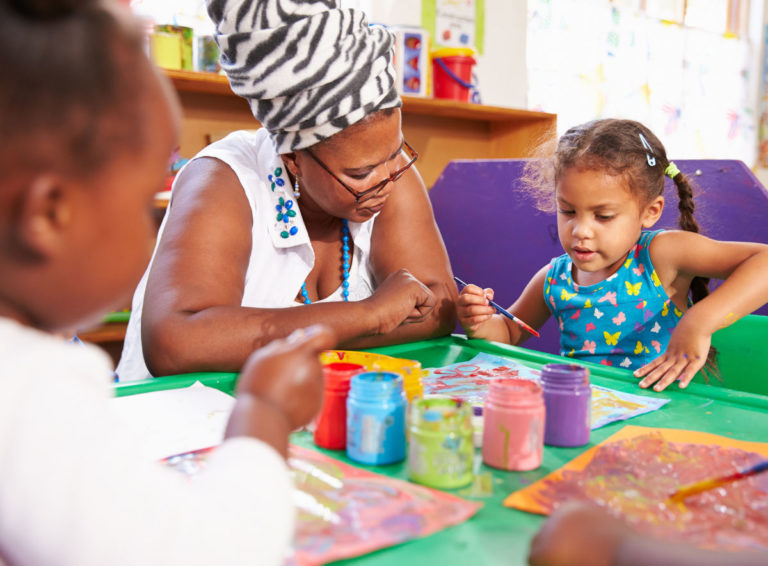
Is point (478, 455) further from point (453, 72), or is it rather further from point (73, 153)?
point (453, 72)

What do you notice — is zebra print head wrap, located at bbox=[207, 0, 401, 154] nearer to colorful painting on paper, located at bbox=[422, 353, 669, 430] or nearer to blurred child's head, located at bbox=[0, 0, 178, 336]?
colorful painting on paper, located at bbox=[422, 353, 669, 430]

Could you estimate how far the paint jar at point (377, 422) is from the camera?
→ 72 cm

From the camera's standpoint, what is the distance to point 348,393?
76 cm

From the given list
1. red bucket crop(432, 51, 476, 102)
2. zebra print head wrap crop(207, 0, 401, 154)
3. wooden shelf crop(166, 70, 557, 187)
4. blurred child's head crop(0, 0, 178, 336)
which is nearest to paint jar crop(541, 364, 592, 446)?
blurred child's head crop(0, 0, 178, 336)

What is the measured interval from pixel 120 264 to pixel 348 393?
357 millimetres

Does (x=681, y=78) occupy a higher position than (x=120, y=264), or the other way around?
(x=681, y=78)

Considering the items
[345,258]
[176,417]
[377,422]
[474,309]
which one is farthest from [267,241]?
[377,422]

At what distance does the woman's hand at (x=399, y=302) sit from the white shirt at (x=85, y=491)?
0.71 meters

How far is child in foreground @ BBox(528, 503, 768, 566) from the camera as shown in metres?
0.45

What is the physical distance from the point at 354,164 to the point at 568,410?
2.05 ft

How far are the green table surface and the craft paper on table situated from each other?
1.8 inches

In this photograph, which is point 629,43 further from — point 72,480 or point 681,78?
point 72,480

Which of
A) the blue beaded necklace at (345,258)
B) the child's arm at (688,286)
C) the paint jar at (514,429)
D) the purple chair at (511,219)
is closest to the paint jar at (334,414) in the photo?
the paint jar at (514,429)

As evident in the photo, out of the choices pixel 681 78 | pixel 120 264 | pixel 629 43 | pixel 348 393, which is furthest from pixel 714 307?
pixel 681 78
